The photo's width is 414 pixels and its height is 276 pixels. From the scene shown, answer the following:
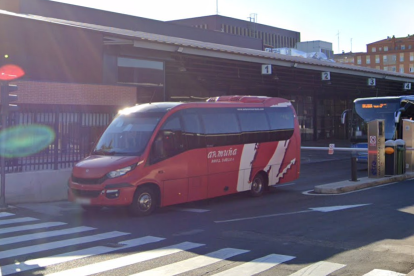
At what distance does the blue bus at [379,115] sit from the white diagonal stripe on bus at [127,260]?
17596 millimetres

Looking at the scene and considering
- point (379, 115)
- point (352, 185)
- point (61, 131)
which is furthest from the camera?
point (379, 115)

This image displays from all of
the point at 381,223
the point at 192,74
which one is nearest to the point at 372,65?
the point at 192,74

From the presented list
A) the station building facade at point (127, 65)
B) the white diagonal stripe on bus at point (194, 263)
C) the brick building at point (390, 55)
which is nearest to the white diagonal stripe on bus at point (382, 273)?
the white diagonal stripe on bus at point (194, 263)

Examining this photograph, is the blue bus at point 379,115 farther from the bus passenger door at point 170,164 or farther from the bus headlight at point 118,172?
the bus headlight at point 118,172

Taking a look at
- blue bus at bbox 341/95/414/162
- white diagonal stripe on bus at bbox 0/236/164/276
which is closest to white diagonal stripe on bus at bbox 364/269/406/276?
white diagonal stripe on bus at bbox 0/236/164/276

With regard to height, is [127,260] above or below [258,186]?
below

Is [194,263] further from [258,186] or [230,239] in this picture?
[258,186]

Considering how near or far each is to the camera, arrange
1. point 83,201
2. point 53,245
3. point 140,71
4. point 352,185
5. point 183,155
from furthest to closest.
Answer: point 140,71 → point 352,185 → point 183,155 → point 83,201 → point 53,245

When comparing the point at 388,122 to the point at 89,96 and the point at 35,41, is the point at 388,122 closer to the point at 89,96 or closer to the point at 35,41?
the point at 89,96

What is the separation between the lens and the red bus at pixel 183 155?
1212 centimetres

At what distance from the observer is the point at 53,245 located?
912 cm

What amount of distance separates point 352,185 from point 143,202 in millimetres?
7478

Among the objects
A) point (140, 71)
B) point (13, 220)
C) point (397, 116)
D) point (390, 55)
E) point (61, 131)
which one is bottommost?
point (13, 220)

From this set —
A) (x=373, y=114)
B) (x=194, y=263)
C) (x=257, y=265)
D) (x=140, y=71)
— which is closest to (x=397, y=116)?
(x=373, y=114)
